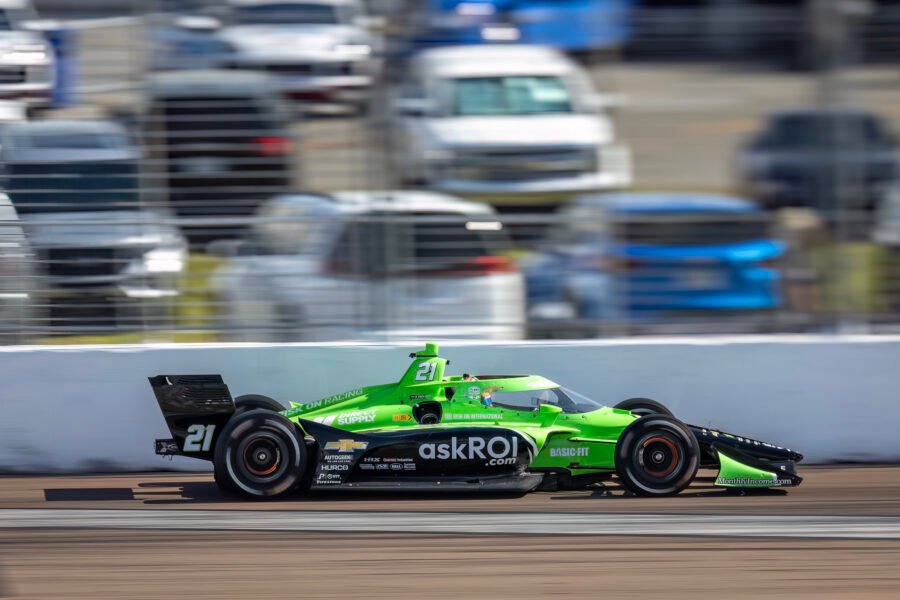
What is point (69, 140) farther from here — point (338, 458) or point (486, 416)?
point (486, 416)

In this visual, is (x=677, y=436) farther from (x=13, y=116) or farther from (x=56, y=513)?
(x=13, y=116)

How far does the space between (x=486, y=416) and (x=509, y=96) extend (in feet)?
13.5

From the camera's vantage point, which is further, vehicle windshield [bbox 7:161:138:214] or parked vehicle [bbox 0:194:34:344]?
vehicle windshield [bbox 7:161:138:214]

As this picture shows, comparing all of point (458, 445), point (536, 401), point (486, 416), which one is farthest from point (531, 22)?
point (458, 445)

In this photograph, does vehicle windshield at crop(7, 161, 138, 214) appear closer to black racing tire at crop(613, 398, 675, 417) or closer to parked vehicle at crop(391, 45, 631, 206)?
parked vehicle at crop(391, 45, 631, 206)

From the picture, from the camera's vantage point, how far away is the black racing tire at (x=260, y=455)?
7.51 metres

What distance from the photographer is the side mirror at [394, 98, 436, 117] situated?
9.76 meters

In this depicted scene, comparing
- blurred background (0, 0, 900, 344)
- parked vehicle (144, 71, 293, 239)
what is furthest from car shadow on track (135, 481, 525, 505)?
parked vehicle (144, 71, 293, 239)

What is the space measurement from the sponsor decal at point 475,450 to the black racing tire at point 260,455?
762 millimetres

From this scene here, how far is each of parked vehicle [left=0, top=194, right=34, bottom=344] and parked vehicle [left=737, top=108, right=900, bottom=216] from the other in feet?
17.4

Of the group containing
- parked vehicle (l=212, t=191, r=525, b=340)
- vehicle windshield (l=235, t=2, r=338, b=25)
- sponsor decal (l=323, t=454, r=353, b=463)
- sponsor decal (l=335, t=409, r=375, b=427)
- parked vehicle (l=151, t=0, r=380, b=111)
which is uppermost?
vehicle windshield (l=235, t=2, r=338, b=25)

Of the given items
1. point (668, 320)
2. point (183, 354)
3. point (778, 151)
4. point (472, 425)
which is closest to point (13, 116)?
point (183, 354)

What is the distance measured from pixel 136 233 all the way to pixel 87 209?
1.40 ft

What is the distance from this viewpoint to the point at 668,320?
909 centimetres
